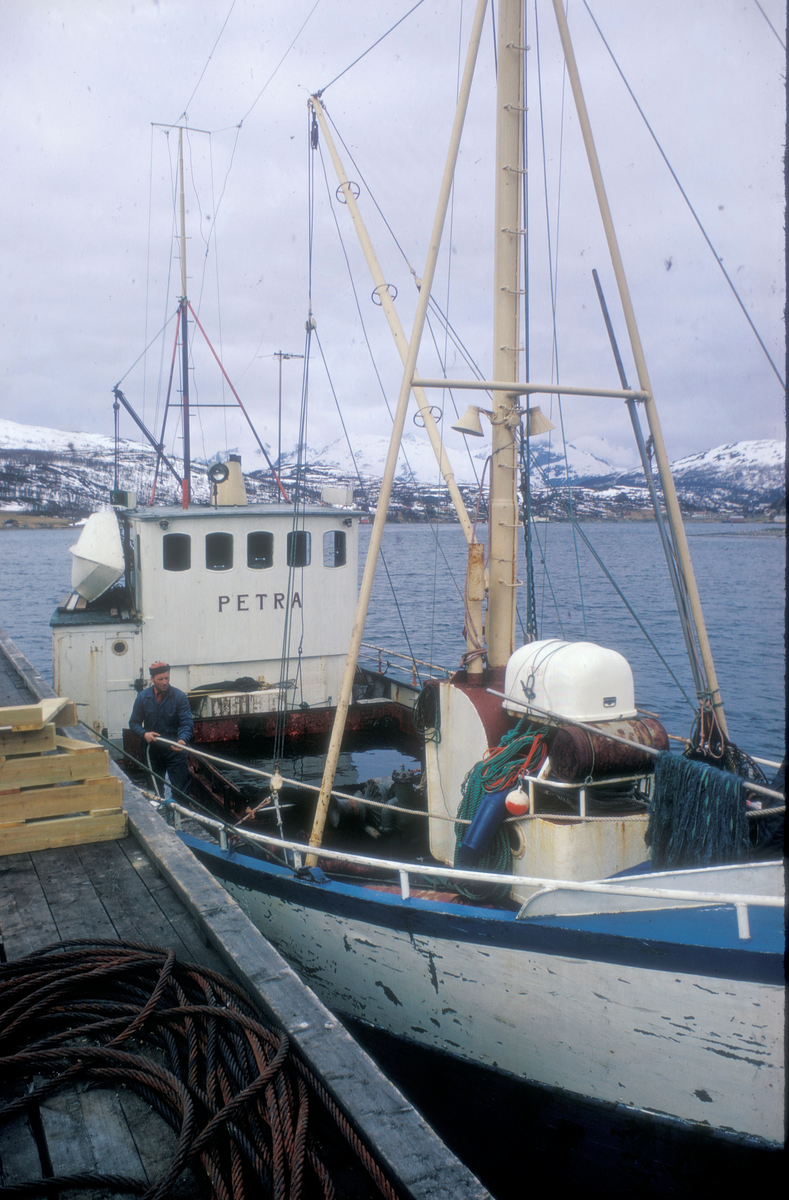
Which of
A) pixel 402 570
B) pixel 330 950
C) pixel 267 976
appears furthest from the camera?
pixel 402 570

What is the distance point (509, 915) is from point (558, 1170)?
1.97 m

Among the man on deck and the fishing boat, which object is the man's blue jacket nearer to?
the man on deck

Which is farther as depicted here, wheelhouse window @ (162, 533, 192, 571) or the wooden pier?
wheelhouse window @ (162, 533, 192, 571)

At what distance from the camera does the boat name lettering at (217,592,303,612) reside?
462 inches

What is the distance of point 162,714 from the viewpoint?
27.9 feet

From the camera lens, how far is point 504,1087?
5.22 meters

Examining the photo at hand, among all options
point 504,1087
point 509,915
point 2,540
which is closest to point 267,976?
point 509,915

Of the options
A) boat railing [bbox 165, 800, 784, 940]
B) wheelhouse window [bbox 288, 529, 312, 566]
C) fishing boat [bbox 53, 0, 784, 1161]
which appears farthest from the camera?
wheelhouse window [bbox 288, 529, 312, 566]

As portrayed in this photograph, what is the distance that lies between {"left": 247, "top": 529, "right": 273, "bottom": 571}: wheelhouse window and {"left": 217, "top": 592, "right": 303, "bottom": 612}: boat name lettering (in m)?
0.42

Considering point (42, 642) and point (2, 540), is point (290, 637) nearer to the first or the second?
point (42, 642)

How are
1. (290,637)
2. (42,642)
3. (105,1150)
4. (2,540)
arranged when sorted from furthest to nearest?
1. (2,540)
2. (42,642)
3. (290,637)
4. (105,1150)

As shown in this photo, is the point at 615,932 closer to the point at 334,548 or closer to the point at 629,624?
the point at 334,548

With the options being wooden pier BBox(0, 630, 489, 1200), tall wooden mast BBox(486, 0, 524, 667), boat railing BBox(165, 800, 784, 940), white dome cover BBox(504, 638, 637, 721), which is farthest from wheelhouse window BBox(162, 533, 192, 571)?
white dome cover BBox(504, 638, 637, 721)

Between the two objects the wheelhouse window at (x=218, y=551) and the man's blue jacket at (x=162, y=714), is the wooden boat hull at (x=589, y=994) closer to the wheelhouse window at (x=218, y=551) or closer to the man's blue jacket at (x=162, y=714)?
the man's blue jacket at (x=162, y=714)
